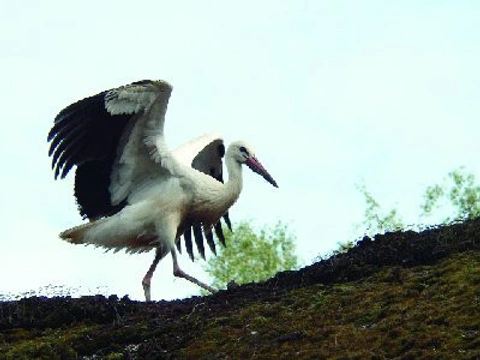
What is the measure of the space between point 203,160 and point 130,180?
7.75 ft

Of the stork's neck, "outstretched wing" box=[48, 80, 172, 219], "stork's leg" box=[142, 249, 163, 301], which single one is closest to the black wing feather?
"outstretched wing" box=[48, 80, 172, 219]

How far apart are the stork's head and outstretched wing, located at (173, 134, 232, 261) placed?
681 millimetres

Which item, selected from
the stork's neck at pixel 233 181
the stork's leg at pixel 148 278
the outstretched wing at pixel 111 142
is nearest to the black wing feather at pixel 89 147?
the outstretched wing at pixel 111 142

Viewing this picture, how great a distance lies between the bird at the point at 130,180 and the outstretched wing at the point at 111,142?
0.5 inches

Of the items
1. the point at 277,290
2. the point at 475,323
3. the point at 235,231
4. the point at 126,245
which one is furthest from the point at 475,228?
the point at 235,231

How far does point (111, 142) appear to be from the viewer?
49.1ft

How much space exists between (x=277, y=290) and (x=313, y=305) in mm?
1187

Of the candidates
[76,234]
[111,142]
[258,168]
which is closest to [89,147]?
[111,142]

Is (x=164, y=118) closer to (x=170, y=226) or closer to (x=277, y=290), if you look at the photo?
(x=170, y=226)

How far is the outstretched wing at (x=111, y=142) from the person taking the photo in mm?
14445

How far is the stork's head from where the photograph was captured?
15.9 metres

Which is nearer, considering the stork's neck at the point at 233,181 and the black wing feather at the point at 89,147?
the black wing feather at the point at 89,147

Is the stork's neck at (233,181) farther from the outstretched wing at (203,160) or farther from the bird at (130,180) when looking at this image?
the outstretched wing at (203,160)

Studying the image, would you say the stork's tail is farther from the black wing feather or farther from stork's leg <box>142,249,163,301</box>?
stork's leg <box>142,249,163,301</box>
